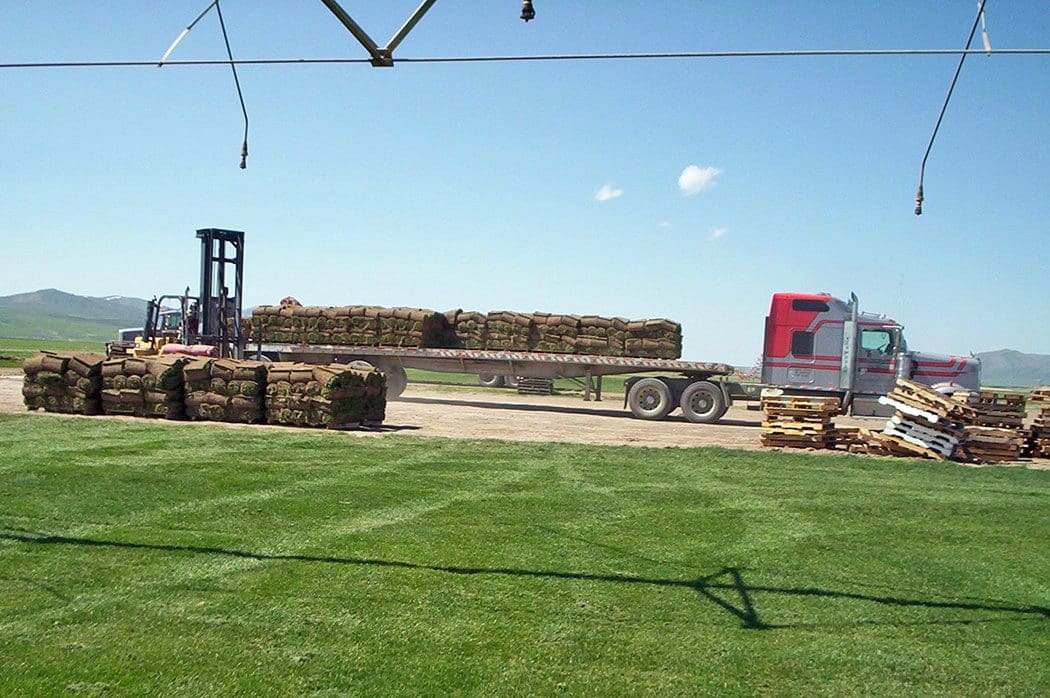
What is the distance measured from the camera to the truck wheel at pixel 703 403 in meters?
25.0

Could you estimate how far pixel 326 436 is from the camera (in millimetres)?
16656

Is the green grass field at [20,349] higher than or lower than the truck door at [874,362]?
lower

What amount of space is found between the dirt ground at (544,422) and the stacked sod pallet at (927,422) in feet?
6.14

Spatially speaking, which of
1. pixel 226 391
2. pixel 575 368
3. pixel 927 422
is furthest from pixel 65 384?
pixel 927 422

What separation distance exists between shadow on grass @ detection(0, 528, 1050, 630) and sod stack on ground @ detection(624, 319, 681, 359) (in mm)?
17221

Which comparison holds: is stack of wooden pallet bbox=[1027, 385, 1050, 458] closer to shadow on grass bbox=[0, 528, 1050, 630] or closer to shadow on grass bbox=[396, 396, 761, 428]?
shadow on grass bbox=[396, 396, 761, 428]

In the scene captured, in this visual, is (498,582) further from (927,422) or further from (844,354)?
(844,354)

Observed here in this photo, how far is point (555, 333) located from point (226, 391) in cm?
1026

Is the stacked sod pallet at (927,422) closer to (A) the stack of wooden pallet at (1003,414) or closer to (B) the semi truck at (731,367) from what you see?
(A) the stack of wooden pallet at (1003,414)

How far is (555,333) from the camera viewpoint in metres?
26.1

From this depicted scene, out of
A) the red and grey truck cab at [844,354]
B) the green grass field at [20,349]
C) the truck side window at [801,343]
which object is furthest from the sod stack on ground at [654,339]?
the green grass field at [20,349]

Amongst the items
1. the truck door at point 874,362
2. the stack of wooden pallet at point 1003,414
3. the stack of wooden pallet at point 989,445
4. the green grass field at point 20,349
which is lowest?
the green grass field at point 20,349

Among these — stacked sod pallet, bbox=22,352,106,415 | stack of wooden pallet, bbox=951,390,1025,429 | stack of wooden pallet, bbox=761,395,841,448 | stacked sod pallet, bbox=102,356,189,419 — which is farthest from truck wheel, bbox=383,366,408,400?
stack of wooden pallet, bbox=951,390,1025,429

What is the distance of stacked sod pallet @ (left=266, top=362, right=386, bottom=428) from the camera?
18.1 metres
